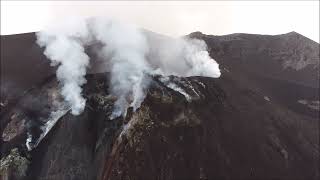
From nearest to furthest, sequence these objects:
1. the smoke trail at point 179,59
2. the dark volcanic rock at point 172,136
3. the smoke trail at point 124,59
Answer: the dark volcanic rock at point 172,136 → the smoke trail at point 124,59 → the smoke trail at point 179,59

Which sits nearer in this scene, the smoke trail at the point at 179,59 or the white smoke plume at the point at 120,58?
the white smoke plume at the point at 120,58

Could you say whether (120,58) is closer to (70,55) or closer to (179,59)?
(70,55)

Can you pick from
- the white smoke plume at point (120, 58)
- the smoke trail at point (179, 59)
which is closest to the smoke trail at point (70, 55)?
the white smoke plume at point (120, 58)

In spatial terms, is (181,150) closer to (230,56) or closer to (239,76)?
(239,76)

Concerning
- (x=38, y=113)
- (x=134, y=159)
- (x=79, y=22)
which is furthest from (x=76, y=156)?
(x=79, y=22)

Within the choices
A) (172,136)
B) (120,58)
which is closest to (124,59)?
(120,58)

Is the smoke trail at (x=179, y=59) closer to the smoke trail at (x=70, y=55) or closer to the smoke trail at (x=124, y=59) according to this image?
the smoke trail at (x=124, y=59)

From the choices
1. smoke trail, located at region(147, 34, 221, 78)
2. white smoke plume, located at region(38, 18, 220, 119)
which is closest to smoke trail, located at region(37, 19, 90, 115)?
white smoke plume, located at region(38, 18, 220, 119)
